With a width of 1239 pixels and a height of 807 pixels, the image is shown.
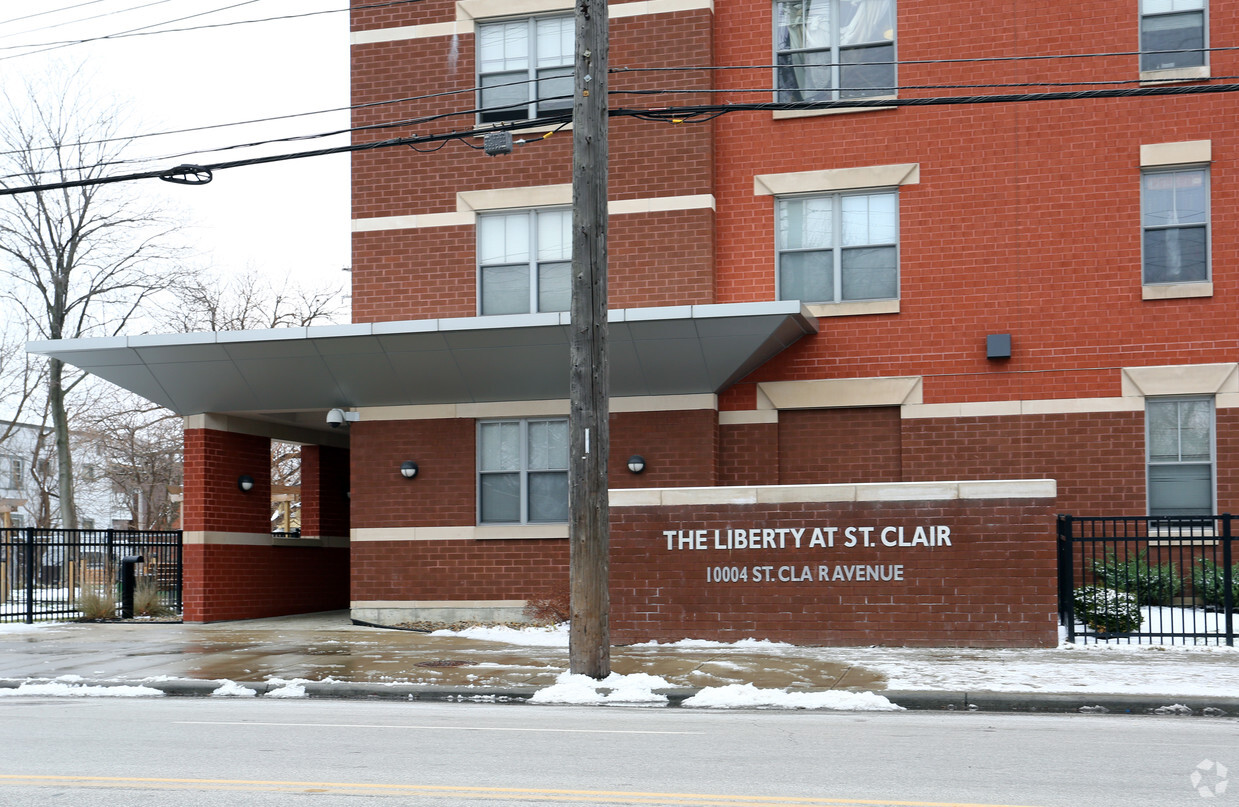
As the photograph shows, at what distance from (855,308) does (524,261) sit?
520 cm

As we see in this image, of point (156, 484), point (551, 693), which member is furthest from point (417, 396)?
point (156, 484)

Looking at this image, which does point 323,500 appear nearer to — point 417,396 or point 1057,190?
point 417,396

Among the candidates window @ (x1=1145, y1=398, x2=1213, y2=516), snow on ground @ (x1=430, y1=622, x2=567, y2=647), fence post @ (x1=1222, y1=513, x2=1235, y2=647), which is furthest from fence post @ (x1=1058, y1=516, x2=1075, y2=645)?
snow on ground @ (x1=430, y1=622, x2=567, y2=647)

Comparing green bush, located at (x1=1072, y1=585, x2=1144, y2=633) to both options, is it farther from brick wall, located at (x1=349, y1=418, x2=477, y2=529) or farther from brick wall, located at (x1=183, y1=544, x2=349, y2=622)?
brick wall, located at (x1=183, y1=544, x2=349, y2=622)

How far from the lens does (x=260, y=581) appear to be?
23.3 meters

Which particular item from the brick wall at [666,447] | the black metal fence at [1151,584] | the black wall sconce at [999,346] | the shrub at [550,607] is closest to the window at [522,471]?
the brick wall at [666,447]

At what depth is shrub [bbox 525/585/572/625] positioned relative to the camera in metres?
19.7

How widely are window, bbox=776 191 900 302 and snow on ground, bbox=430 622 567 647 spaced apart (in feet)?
20.0

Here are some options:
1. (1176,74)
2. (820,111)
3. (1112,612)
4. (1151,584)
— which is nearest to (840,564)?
(1112,612)

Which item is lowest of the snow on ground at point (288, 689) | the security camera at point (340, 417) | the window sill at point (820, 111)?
the snow on ground at point (288, 689)

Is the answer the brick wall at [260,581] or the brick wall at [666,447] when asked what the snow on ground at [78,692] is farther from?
the brick wall at [666,447]

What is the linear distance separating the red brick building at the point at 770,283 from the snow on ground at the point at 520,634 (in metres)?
0.75

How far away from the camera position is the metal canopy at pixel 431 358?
721 inches

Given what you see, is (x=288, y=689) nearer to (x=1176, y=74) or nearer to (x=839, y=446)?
(x=839, y=446)
